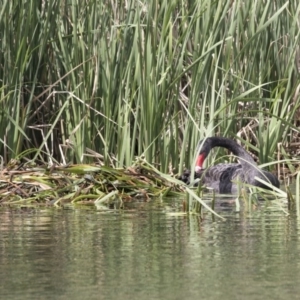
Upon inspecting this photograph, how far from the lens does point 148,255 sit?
582 cm

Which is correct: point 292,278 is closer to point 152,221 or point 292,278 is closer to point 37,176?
point 152,221

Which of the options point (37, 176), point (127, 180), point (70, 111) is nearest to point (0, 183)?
point (37, 176)

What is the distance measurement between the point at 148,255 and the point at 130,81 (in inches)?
168

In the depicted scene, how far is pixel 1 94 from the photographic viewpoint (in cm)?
985

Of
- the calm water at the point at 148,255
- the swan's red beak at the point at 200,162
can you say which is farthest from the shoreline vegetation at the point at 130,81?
the calm water at the point at 148,255

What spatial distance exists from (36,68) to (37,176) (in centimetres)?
154

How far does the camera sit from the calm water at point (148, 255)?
4.89 metres

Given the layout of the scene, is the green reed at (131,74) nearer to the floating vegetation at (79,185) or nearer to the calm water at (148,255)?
the floating vegetation at (79,185)

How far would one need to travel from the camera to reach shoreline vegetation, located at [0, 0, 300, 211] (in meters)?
9.59

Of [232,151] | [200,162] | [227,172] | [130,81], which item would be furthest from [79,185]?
[227,172]

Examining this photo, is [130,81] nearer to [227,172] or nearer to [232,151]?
[232,151]

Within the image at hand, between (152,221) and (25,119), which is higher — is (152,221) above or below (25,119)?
below

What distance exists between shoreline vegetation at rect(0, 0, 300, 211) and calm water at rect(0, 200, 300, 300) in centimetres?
175

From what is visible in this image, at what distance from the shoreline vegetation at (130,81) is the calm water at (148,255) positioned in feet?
5.73
